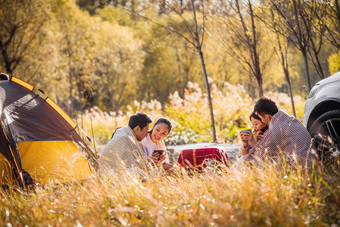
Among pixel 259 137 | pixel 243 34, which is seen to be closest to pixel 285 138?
pixel 259 137

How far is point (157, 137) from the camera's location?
516 centimetres

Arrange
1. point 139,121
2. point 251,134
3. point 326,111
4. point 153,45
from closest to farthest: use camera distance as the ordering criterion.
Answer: point 326,111
point 251,134
point 139,121
point 153,45

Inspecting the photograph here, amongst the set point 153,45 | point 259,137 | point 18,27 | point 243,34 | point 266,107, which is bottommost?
point 259,137

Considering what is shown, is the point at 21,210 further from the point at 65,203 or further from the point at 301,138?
the point at 301,138

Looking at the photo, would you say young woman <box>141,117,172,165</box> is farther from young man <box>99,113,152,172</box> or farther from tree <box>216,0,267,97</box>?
tree <box>216,0,267,97</box>

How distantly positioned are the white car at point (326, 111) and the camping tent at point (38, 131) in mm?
3099

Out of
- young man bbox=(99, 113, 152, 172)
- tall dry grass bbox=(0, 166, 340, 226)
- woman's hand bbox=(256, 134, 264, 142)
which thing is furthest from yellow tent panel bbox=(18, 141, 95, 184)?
woman's hand bbox=(256, 134, 264, 142)

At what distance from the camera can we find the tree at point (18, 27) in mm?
13234

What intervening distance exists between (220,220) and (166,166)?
240 cm

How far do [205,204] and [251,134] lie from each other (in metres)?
1.67

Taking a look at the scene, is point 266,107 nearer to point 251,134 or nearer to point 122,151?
point 251,134

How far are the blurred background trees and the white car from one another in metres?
1.11

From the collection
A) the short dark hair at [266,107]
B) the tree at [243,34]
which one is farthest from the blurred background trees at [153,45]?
the short dark hair at [266,107]

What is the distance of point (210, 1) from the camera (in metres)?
7.44
